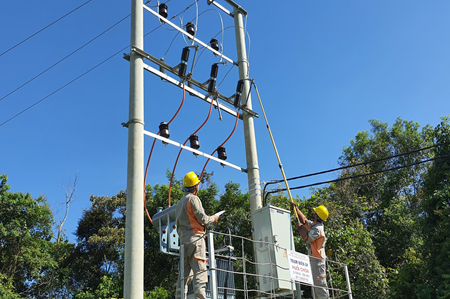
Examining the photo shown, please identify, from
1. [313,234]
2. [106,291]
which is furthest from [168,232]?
[106,291]

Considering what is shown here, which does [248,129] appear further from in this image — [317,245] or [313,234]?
[317,245]

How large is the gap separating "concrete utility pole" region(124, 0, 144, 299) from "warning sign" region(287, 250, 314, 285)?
203 centimetres

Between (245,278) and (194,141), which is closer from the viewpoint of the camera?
(245,278)

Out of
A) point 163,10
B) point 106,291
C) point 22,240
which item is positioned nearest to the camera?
point 163,10

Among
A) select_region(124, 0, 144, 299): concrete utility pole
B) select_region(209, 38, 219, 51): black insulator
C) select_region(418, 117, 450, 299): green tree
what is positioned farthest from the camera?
select_region(418, 117, 450, 299): green tree

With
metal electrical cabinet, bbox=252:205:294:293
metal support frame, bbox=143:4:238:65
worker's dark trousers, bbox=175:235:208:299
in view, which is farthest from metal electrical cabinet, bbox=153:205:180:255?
metal support frame, bbox=143:4:238:65

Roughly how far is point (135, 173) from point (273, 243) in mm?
2482

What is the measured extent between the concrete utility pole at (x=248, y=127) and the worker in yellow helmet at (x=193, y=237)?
2.31m

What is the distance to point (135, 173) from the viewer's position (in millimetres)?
6262

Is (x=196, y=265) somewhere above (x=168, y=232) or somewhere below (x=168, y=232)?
below

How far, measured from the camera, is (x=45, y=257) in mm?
22656

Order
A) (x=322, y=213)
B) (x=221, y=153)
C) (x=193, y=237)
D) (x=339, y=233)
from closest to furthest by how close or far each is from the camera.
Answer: (x=193, y=237) → (x=322, y=213) → (x=221, y=153) → (x=339, y=233)

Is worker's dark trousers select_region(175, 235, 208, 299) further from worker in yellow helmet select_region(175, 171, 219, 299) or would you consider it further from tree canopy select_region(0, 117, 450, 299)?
tree canopy select_region(0, 117, 450, 299)

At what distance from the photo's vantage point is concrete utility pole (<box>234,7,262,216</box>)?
8418 mm
